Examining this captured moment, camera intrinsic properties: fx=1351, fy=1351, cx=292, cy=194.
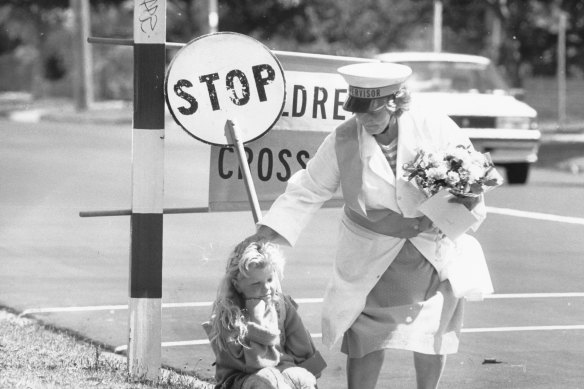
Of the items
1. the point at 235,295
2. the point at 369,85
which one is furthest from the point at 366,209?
the point at 235,295

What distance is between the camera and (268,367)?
5477mm

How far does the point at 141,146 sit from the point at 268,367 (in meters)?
1.35

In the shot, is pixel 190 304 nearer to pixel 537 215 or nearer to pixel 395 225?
pixel 395 225

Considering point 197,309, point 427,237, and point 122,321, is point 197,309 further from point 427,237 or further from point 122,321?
point 427,237

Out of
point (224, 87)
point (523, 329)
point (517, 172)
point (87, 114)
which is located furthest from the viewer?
point (87, 114)

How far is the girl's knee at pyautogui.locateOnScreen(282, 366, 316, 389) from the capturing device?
5516mm

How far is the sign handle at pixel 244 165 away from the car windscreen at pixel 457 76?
12.7 meters

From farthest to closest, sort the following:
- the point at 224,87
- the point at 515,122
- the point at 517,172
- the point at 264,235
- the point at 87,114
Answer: the point at 87,114 < the point at 517,172 < the point at 515,122 < the point at 224,87 < the point at 264,235

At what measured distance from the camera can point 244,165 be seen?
6.38 meters

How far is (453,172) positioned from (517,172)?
13453mm

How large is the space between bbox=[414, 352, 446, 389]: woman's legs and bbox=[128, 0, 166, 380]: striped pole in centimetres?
132

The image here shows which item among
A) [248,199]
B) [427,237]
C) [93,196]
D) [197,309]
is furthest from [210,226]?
[427,237]

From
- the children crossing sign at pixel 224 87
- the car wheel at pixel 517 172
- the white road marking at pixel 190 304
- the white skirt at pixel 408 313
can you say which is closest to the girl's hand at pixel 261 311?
the white skirt at pixel 408 313

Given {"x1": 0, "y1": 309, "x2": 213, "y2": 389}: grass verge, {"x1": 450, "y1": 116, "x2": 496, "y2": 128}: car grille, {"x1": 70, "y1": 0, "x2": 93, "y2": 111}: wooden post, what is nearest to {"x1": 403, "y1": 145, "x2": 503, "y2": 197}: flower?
{"x1": 0, "y1": 309, "x2": 213, "y2": 389}: grass verge
